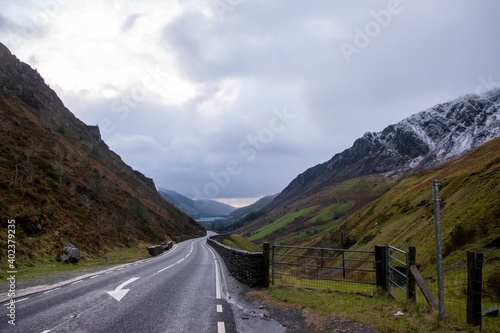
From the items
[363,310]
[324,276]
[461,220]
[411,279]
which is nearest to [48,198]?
[324,276]

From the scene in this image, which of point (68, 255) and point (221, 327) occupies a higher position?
point (221, 327)

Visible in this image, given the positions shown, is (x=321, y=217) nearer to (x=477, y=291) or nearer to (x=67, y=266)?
(x=67, y=266)

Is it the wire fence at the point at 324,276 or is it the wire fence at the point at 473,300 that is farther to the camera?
the wire fence at the point at 324,276

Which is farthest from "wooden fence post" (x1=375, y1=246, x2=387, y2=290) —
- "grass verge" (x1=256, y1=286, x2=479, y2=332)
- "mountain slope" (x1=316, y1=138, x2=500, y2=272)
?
"mountain slope" (x1=316, y1=138, x2=500, y2=272)

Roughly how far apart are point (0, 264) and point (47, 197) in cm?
1563

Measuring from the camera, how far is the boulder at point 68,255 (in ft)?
69.7

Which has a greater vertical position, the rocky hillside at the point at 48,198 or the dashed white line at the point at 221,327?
the rocky hillside at the point at 48,198

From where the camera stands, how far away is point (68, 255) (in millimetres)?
21703

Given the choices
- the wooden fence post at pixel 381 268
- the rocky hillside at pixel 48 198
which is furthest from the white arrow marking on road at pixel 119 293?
the rocky hillside at pixel 48 198

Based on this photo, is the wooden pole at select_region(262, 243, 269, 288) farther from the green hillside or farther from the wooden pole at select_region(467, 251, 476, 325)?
the green hillside

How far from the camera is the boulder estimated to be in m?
21.3

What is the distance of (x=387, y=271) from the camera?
9.46 meters

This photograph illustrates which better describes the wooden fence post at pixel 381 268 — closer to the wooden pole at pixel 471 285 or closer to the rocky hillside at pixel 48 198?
the wooden pole at pixel 471 285

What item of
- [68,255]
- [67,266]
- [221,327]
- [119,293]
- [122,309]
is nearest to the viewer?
[221,327]
